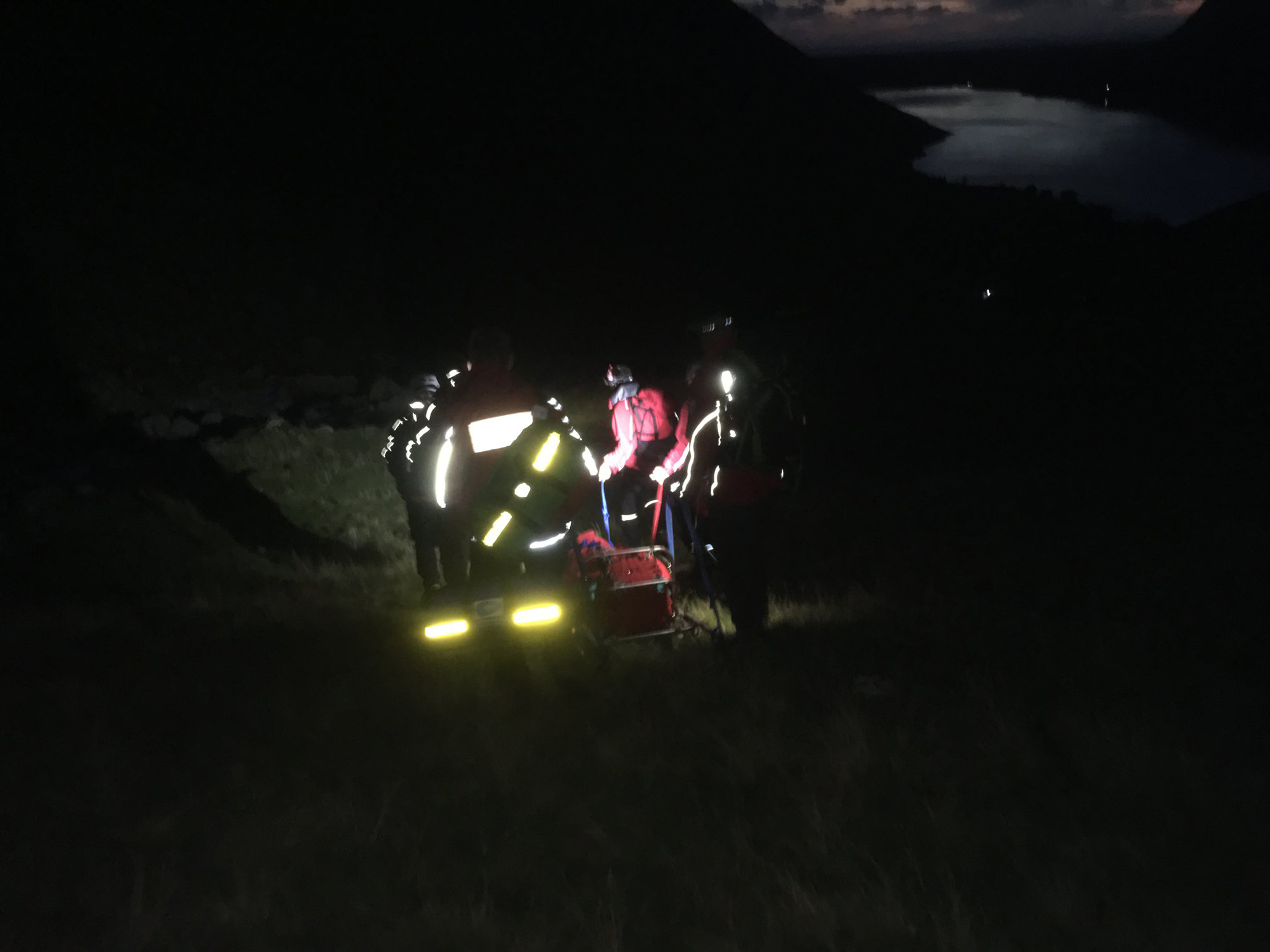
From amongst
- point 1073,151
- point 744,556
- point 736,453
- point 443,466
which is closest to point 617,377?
point 736,453

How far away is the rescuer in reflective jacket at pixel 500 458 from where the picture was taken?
223 inches

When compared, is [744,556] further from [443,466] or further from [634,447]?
[443,466]

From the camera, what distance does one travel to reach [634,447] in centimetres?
812

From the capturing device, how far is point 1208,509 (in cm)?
1336

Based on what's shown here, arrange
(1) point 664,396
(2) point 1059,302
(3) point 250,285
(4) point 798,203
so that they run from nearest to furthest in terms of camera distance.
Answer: (1) point 664,396 < (3) point 250,285 < (2) point 1059,302 < (4) point 798,203

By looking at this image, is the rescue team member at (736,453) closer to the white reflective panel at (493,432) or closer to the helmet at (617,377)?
the helmet at (617,377)

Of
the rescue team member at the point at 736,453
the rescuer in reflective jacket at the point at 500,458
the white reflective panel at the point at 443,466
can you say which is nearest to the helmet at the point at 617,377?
the rescue team member at the point at 736,453

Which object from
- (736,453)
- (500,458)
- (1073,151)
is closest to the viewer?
(500,458)

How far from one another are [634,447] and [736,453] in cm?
159

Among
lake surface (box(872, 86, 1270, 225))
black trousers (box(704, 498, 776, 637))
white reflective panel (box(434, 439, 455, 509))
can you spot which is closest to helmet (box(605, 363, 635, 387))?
black trousers (box(704, 498, 776, 637))

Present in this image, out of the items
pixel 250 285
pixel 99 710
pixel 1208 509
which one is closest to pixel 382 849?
pixel 99 710

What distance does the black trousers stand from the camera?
6922 millimetres

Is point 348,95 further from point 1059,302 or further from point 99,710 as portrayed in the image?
point 99,710

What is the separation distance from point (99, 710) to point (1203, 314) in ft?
108
